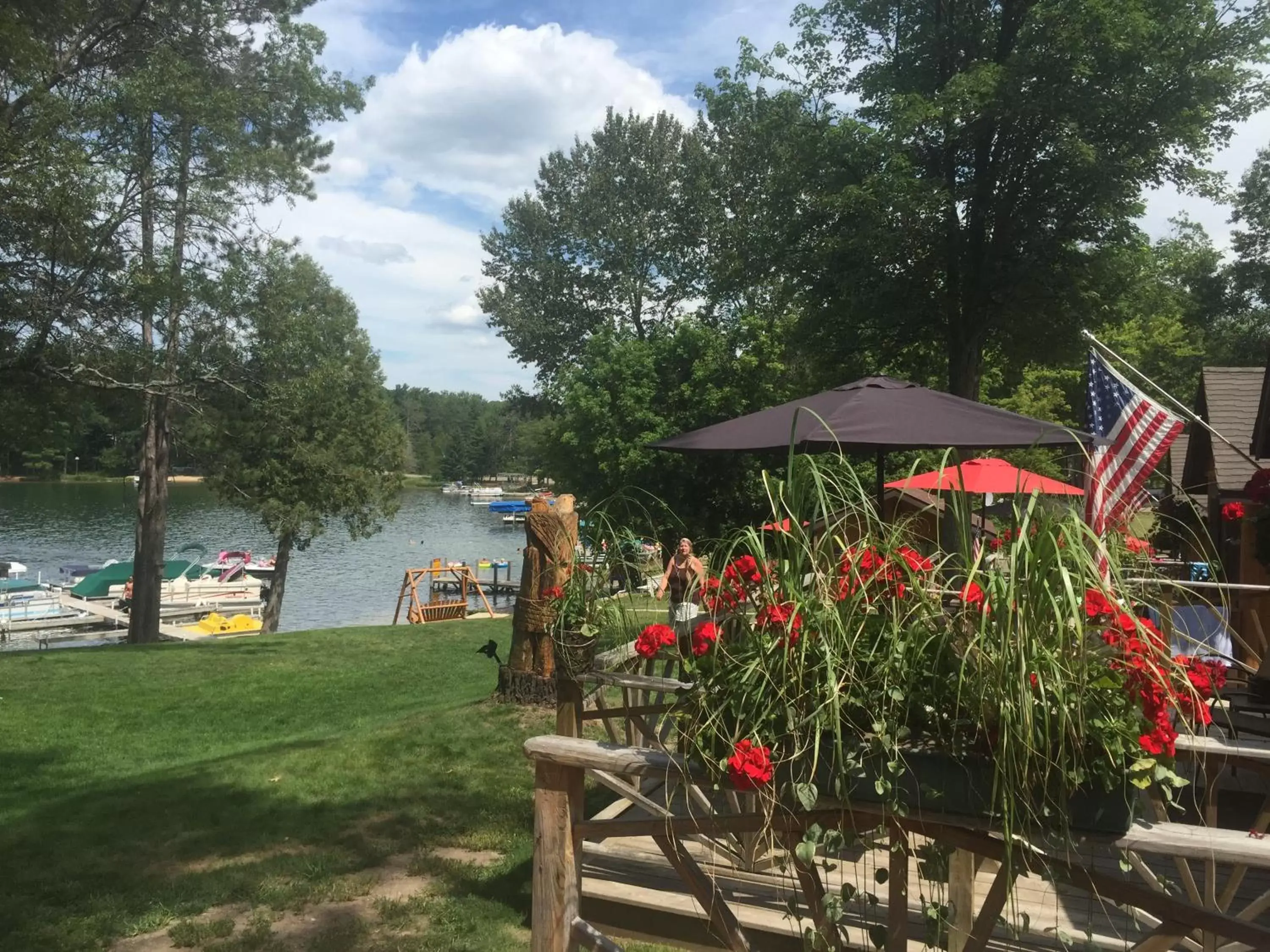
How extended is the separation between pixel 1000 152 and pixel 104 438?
81.7 ft

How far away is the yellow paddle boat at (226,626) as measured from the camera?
2425 cm

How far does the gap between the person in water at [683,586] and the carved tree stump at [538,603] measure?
0.61 m

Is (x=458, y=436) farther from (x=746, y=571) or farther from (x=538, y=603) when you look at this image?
(x=746, y=571)

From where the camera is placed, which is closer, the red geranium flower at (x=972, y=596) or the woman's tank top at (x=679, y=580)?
Answer: the red geranium flower at (x=972, y=596)

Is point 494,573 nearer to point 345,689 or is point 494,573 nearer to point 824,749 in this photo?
point 345,689

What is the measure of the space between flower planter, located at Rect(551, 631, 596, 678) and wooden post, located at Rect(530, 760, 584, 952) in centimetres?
138

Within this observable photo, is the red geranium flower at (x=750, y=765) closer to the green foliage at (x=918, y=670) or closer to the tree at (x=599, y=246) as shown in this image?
the green foliage at (x=918, y=670)

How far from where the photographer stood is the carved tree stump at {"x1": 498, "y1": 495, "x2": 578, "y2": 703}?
5871mm

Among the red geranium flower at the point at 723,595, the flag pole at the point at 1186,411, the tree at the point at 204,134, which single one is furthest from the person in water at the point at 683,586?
the tree at the point at 204,134

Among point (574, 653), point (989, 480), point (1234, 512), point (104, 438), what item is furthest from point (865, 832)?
point (104, 438)

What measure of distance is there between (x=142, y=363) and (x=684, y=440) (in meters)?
9.24

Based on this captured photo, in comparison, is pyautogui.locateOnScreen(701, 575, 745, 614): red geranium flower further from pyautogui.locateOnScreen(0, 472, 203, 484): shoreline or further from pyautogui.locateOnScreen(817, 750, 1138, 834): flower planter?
pyautogui.locateOnScreen(0, 472, 203, 484): shoreline

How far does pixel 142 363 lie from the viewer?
39.2 ft

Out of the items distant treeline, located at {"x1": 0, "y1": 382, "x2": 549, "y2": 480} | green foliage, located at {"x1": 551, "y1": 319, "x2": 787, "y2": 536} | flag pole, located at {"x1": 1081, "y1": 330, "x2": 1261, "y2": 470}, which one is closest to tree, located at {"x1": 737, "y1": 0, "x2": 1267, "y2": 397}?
green foliage, located at {"x1": 551, "y1": 319, "x2": 787, "y2": 536}
